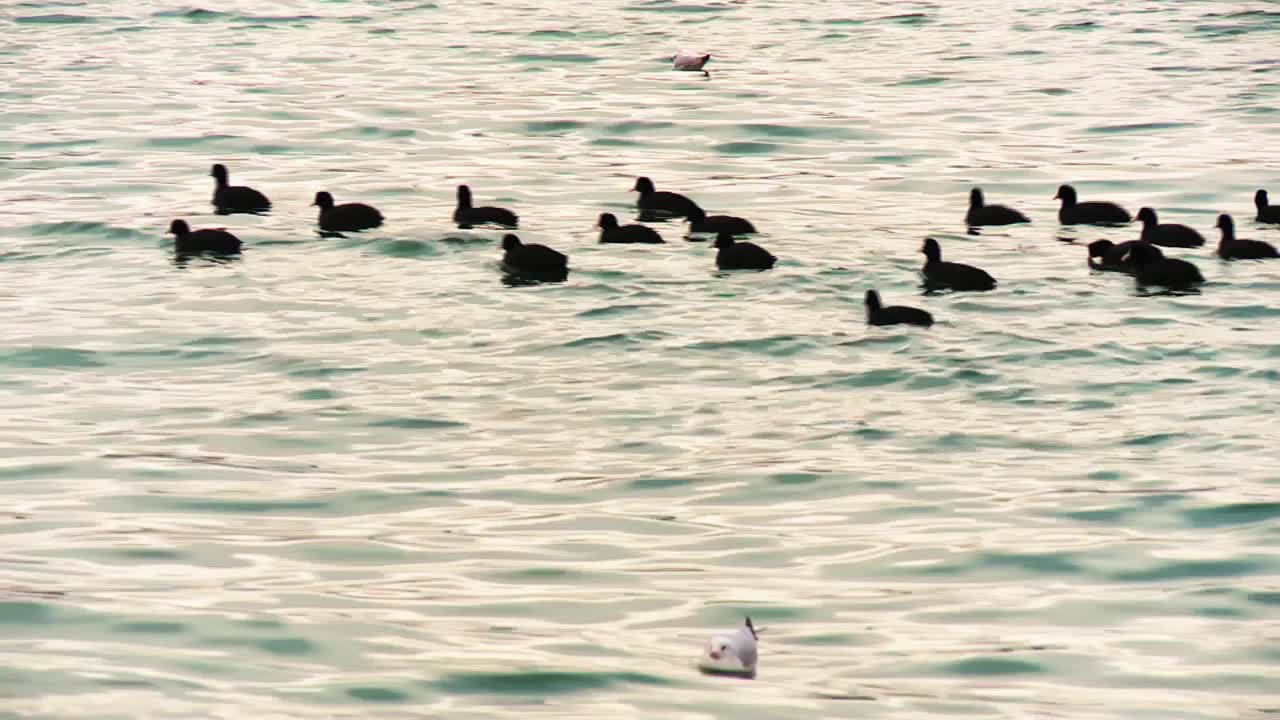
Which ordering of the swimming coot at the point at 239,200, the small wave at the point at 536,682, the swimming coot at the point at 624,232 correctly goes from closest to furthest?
1. the small wave at the point at 536,682
2. the swimming coot at the point at 624,232
3. the swimming coot at the point at 239,200

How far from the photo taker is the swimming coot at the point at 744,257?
22.0m

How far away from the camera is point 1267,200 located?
25.2 meters

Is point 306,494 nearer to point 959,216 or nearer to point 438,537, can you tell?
point 438,537

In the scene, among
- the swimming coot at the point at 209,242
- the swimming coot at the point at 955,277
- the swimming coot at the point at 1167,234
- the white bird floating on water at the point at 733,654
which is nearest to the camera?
the white bird floating on water at the point at 733,654

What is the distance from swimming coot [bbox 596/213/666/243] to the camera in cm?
2372

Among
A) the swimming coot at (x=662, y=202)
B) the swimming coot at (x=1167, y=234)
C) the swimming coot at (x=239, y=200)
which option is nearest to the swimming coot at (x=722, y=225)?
the swimming coot at (x=662, y=202)

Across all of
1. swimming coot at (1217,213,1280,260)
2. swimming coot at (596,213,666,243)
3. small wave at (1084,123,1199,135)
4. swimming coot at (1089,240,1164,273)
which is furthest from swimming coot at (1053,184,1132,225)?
small wave at (1084,123,1199,135)

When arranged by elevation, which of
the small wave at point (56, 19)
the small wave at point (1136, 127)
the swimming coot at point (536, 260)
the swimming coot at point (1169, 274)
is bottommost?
the swimming coot at point (536, 260)

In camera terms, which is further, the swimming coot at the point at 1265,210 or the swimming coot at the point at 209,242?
the swimming coot at the point at 1265,210

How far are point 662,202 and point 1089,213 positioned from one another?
4749 millimetres

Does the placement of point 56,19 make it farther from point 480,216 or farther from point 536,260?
point 536,260

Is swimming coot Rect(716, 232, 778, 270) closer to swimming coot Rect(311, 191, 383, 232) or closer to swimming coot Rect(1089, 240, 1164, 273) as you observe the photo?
swimming coot Rect(1089, 240, 1164, 273)

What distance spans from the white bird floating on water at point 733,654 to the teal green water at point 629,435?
13 centimetres

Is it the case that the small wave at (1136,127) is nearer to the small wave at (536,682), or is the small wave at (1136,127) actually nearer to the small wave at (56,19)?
the small wave at (536,682)
